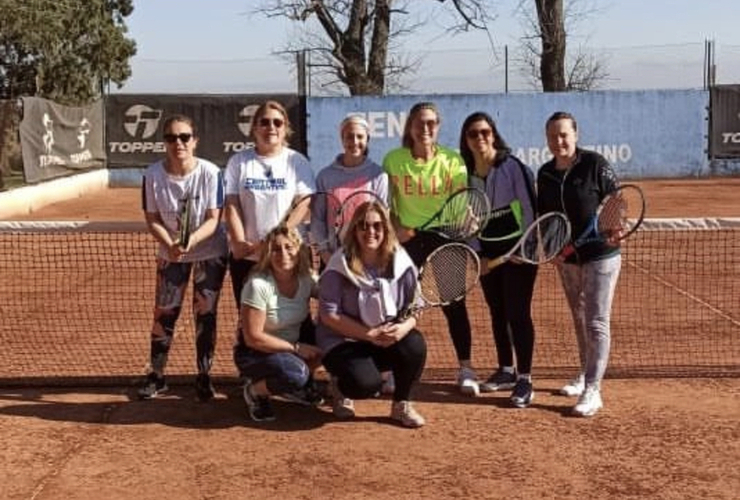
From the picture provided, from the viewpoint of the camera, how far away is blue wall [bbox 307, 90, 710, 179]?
22000 mm

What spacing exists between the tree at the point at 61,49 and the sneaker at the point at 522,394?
81.1ft

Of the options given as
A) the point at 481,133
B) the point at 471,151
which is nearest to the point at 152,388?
the point at 471,151

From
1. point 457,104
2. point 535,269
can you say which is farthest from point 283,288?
point 457,104

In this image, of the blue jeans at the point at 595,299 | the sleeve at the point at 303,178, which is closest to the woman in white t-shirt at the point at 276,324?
the sleeve at the point at 303,178

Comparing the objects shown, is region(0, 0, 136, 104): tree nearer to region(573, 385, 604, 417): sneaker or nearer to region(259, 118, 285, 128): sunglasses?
region(259, 118, 285, 128): sunglasses

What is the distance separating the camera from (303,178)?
18.3 feet

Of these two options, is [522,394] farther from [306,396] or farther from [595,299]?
[306,396]

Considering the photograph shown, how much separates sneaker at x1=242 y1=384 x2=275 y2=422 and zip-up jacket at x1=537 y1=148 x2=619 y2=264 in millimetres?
1830

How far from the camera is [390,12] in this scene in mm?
31016

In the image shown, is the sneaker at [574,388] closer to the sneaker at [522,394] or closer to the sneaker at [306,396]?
the sneaker at [522,394]

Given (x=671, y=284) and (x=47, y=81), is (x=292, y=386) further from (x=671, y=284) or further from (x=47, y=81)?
(x=47, y=81)

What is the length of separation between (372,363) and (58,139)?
52.8ft

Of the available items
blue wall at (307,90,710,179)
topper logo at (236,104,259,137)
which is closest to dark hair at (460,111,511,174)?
blue wall at (307,90,710,179)

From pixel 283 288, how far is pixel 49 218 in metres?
12.1
